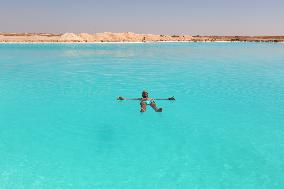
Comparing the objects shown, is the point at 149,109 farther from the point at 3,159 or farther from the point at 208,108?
the point at 3,159

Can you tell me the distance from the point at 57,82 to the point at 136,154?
24574 millimetres

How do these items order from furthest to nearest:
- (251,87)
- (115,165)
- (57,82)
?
(57,82) < (251,87) < (115,165)

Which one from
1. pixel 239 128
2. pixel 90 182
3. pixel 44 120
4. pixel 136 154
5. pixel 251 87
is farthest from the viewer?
pixel 251 87

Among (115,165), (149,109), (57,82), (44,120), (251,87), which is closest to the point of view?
(115,165)

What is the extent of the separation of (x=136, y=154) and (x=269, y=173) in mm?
6625

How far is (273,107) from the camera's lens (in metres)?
26.3

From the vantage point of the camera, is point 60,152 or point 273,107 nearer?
point 60,152

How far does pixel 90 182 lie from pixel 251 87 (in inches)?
1027

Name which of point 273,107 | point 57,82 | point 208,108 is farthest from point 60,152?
point 57,82

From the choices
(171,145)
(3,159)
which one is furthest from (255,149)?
(3,159)

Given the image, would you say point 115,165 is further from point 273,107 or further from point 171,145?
point 273,107

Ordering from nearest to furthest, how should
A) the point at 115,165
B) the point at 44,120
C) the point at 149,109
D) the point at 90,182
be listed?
the point at 90,182 → the point at 115,165 → the point at 44,120 → the point at 149,109

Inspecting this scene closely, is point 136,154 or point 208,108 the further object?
point 208,108

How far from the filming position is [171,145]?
1827cm
